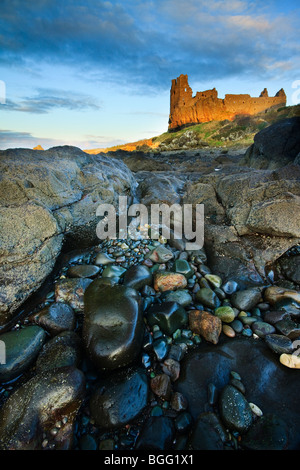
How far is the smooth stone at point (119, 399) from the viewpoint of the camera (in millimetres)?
1836

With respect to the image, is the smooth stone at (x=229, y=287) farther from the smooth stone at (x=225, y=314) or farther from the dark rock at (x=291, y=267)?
the dark rock at (x=291, y=267)

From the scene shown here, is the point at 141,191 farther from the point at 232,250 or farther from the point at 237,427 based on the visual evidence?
the point at 237,427

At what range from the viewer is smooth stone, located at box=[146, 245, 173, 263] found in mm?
3769

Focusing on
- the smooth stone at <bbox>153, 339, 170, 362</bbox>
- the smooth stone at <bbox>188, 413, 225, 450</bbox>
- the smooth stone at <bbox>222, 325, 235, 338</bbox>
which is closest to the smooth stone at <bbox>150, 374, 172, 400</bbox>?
the smooth stone at <bbox>153, 339, 170, 362</bbox>

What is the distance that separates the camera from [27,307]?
2830mm

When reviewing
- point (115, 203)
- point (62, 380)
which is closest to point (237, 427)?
point (62, 380)

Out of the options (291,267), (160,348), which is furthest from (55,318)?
(291,267)

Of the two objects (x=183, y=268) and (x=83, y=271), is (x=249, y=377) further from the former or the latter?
(x=83, y=271)

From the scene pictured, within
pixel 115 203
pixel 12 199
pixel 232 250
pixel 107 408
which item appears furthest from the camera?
pixel 115 203

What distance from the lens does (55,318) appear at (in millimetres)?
2598

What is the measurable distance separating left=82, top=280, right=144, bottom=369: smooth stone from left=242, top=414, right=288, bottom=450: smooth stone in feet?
3.97

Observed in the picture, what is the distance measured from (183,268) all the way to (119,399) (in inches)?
80.6

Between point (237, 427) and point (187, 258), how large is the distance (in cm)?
244

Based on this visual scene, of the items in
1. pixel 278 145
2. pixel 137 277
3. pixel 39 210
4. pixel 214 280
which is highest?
pixel 278 145
